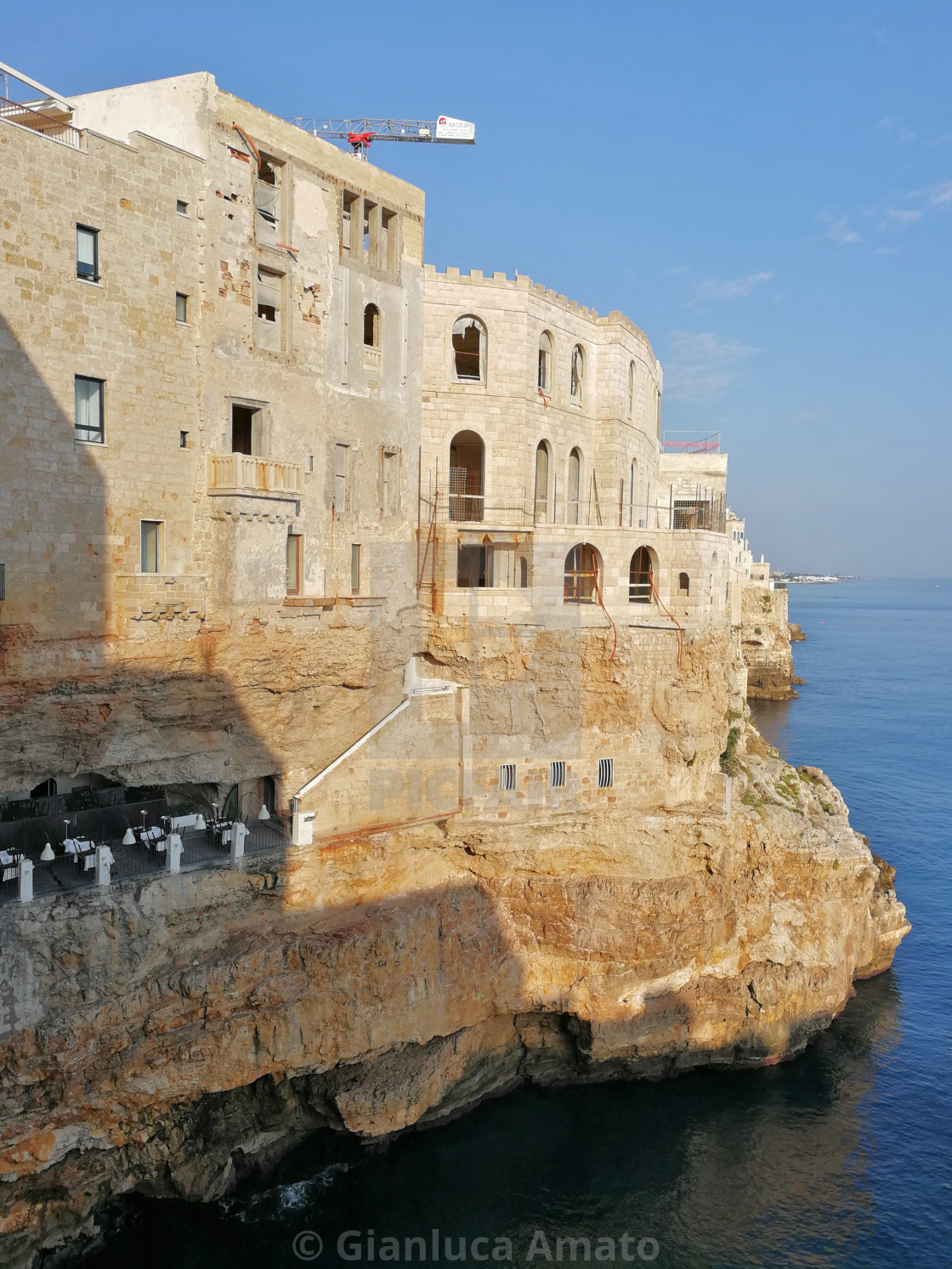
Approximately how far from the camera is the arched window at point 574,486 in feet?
125

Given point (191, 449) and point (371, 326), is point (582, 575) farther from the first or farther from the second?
point (191, 449)

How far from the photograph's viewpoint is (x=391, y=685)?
3150cm

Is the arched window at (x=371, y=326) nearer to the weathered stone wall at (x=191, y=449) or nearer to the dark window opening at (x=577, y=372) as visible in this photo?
the weathered stone wall at (x=191, y=449)

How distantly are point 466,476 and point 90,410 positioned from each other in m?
15.3

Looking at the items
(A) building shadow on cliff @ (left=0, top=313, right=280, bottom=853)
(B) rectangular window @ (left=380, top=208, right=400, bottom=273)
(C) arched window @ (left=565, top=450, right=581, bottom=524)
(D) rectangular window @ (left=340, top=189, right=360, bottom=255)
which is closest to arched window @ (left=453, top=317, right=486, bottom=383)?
(B) rectangular window @ (left=380, top=208, right=400, bottom=273)

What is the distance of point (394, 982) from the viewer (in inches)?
1054

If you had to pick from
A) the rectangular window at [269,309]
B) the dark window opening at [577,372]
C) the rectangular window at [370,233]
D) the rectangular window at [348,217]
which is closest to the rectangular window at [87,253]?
the rectangular window at [269,309]

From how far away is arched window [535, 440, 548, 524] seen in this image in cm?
3647

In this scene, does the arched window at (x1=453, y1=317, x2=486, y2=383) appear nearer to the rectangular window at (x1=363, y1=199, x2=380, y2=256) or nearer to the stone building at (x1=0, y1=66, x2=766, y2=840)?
the stone building at (x1=0, y1=66, x2=766, y2=840)

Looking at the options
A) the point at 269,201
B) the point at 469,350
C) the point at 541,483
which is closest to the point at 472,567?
the point at 541,483

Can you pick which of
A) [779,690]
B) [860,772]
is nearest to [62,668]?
[860,772]

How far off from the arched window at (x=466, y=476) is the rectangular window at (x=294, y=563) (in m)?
7.00

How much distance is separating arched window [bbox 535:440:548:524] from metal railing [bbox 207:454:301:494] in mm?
12373

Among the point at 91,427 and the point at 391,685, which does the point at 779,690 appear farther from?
the point at 91,427
